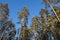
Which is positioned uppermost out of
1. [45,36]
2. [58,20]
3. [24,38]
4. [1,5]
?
[1,5]

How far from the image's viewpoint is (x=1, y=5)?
43469mm

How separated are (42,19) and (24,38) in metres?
12.3

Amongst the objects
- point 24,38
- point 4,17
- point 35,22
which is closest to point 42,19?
point 35,22

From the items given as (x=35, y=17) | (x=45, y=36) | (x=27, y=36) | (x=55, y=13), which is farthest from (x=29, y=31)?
(x=55, y=13)

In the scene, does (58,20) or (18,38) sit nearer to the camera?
(58,20)

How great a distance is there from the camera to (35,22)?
40094 mm

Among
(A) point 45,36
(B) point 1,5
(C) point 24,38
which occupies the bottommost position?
(A) point 45,36

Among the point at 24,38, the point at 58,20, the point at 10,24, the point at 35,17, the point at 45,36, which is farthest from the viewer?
the point at 24,38

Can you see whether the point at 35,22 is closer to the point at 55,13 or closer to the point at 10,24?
the point at 10,24

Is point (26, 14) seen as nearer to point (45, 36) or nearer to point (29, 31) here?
point (29, 31)

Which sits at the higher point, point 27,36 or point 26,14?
point 26,14

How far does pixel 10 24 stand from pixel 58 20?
21.0 m

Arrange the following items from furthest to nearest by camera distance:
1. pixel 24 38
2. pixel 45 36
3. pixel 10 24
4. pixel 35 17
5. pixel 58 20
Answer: pixel 24 38
pixel 10 24
pixel 45 36
pixel 35 17
pixel 58 20

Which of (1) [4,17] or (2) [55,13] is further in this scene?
(1) [4,17]
